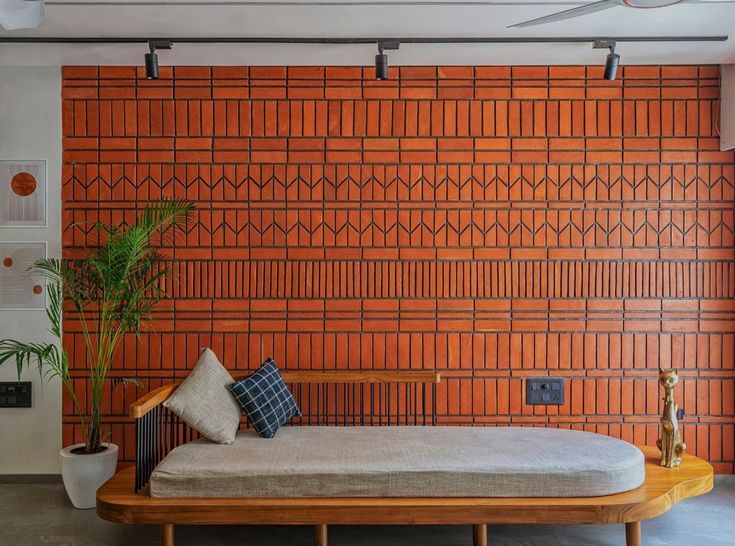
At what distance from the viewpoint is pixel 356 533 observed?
326cm

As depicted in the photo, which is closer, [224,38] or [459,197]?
[224,38]

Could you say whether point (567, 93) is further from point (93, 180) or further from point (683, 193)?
point (93, 180)

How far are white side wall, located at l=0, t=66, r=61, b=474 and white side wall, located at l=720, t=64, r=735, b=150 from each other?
3909 mm

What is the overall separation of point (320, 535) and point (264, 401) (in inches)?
31.6

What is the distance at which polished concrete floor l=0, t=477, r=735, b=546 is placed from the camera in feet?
10.3

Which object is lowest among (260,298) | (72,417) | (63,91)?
(72,417)

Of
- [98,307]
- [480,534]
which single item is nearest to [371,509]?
[480,534]

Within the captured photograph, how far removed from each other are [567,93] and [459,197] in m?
0.90

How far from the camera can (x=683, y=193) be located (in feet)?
13.1

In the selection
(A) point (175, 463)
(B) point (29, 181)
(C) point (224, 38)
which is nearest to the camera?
(A) point (175, 463)

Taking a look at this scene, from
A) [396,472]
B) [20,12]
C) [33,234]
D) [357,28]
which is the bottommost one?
[396,472]

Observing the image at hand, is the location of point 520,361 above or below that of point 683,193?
below

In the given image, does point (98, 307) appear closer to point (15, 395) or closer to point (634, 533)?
point (15, 395)

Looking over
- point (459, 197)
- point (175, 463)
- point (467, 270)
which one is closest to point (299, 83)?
point (459, 197)
